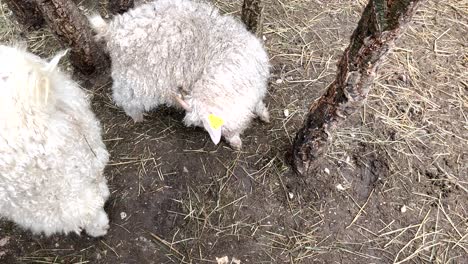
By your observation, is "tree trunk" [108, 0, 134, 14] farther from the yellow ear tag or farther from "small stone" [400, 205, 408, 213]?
"small stone" [400, 205, 408, 213]

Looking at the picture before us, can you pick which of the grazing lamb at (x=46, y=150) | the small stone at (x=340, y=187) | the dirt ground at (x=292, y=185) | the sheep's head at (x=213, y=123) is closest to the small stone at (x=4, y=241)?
the dirt ground at (x=292, y=185)

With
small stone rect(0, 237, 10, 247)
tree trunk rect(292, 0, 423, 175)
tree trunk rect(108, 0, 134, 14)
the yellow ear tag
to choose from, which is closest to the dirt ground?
small stone rect(0, 237, 10, 247)

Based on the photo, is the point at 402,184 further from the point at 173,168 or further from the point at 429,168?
the point at 173,168

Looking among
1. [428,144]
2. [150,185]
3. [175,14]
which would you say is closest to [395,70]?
[428,144]

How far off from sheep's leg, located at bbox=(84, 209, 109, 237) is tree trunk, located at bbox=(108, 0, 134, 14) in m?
1.49

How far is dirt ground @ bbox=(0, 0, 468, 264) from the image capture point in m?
2.51

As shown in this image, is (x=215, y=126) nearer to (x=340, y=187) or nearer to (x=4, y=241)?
(x=340, y=187)

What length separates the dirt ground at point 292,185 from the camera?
251cm

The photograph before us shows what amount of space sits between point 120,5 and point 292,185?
176cm

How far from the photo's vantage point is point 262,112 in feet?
9.29

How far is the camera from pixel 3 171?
1.79 meters

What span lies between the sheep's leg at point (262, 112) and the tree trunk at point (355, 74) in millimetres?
351

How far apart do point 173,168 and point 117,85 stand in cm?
61

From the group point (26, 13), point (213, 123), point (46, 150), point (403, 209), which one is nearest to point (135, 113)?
point (213, 123)
